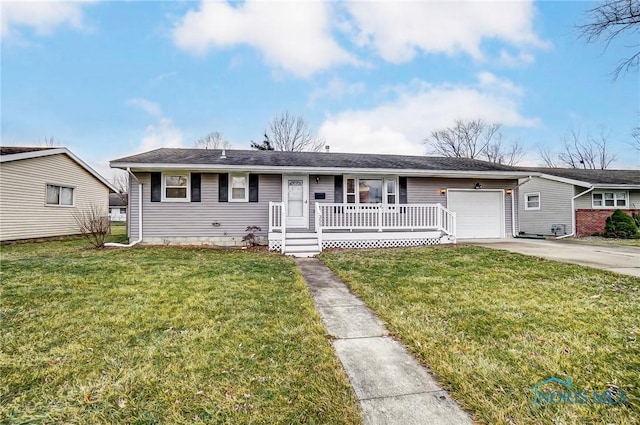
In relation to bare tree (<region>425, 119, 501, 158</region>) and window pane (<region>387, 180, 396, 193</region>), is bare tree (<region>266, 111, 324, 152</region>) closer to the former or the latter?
bare tree (<region>425, 119, 501, 158</region>)

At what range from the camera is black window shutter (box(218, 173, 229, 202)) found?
10633 millimetres

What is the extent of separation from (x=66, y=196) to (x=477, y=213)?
1807 centimetres

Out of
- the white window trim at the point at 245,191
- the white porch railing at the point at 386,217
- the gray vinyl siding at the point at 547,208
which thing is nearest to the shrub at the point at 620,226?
the gray vinyl siding at the point at 547,208

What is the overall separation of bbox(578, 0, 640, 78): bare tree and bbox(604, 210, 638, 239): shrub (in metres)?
11.0

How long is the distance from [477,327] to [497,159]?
36.9 meters

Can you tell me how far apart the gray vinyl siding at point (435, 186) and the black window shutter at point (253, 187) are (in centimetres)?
568

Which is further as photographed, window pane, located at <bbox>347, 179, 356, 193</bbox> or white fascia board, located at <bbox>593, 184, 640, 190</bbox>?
white fascia board, located at <bbox>593, 184, 640, 190</bbox>

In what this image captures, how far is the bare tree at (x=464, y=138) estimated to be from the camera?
34000mm

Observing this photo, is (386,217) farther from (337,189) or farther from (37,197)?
(37,197)

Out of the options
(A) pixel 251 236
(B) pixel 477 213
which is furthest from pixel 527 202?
(A) pixel 251 236

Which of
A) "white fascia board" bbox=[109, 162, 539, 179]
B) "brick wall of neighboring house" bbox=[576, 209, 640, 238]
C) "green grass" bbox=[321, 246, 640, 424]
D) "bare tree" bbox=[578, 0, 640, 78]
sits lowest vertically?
"green grass" bbox=[321, 246, 640, 424]

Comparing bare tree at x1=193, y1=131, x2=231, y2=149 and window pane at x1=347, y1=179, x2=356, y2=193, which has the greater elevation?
bare tree at x1=193, y1=131, x2=231, y2=149

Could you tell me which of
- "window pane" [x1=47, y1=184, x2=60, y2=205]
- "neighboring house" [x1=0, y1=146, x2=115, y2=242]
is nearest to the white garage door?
"neighboring house" [x1=0, y1=146, x2=115, y2=242]

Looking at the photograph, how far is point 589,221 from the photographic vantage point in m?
14.6
